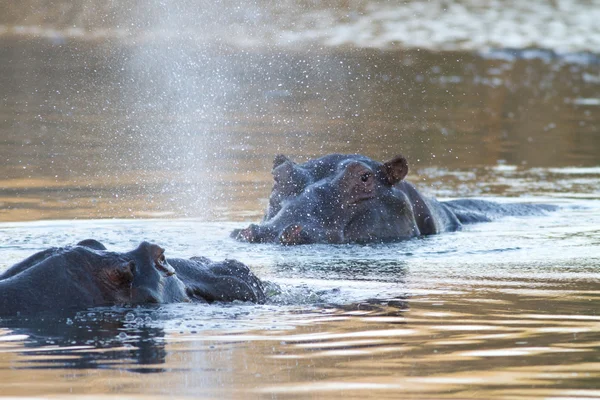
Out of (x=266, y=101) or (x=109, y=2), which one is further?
(x=109, y=2)

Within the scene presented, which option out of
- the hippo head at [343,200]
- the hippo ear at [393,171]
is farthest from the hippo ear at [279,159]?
the hippo ear at [393,171]

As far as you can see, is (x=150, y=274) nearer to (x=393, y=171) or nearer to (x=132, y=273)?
(x=132, y=273)

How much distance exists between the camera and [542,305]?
25.5ft

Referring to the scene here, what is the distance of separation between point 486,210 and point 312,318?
6.71m

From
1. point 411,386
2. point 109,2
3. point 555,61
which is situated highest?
point 109,2

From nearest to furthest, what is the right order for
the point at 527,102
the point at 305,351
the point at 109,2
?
1. the point at 305,351
2. the point at 527,102
3. the point at 109,2

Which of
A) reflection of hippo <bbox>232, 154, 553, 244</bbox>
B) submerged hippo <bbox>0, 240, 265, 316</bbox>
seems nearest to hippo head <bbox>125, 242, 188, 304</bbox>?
submerged hippo <bbox>0, 240, 265, 316</bbox>

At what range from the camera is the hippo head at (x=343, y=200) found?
442 inches

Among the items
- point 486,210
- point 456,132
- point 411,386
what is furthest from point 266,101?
point 411,386

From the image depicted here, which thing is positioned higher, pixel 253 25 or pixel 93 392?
pixel 253 25

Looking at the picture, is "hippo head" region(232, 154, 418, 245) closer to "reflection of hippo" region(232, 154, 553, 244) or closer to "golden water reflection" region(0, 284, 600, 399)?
"reflection of hippo" region(232, 154, 553, 244)

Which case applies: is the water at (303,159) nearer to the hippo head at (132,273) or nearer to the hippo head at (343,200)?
the hippo head at (132,273)

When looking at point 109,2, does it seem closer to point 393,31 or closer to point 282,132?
point 393,31

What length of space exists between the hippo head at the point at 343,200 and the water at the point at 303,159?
460 millimetres
